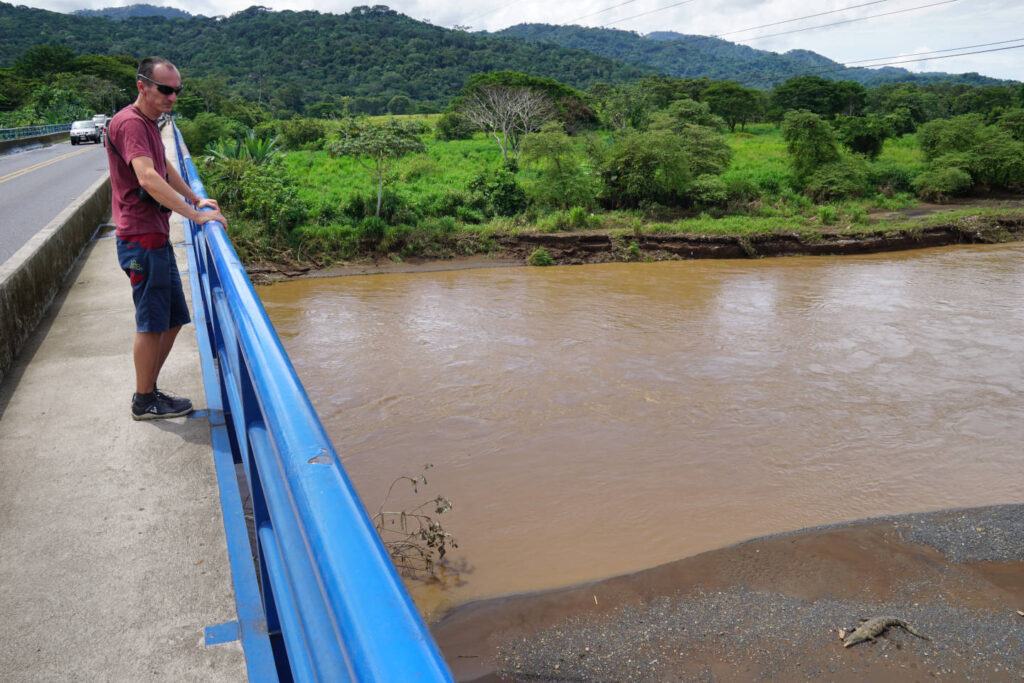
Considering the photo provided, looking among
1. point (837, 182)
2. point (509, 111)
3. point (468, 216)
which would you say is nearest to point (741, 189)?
point (837, 182)

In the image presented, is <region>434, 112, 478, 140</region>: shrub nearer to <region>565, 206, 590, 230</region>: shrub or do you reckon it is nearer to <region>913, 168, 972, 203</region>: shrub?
<region>565, 206, 590, 230</region>: shrub

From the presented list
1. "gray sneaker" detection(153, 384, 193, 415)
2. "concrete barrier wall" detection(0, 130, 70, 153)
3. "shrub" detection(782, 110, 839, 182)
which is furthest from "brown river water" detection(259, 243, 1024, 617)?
"concrete barrier wall" detection(0, 130, 70, 153)

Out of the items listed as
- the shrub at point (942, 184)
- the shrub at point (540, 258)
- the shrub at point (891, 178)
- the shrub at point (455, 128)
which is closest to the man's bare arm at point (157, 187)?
the shrub at point (540, 258)

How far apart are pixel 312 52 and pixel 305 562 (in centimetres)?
11081

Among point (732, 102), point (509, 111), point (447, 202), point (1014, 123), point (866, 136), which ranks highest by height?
point (732, 102)

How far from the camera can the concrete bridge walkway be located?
174 centimetres

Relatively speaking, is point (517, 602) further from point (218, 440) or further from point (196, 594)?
point (196, 594)

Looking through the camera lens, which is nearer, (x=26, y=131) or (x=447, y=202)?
(x=447, y=202)

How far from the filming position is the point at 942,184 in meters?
27.5

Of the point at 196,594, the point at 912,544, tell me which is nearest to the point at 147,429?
the point at 196,594

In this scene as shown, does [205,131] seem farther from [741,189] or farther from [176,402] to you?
[176,402]

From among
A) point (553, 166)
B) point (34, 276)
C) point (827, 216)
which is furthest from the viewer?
point (553, 166)

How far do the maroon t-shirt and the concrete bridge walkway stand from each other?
0.75 m

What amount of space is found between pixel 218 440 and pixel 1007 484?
8195 millimetres
